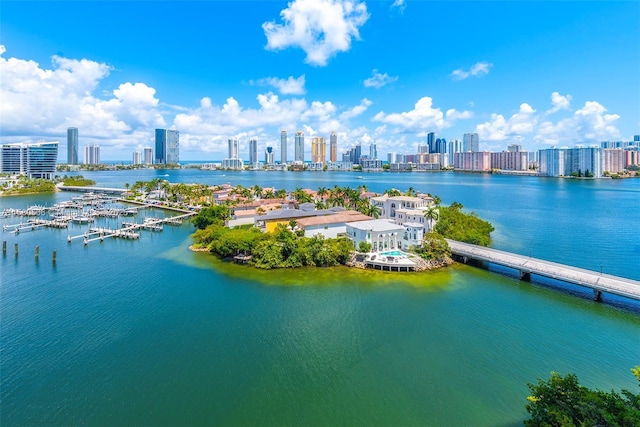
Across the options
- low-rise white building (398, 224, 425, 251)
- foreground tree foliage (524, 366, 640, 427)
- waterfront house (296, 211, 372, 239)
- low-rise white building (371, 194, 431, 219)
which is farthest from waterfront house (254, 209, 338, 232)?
foreground tree foliage (524, 366, 640, 427)

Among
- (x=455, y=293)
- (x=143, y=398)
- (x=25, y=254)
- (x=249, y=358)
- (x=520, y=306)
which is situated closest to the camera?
(x=143, y=398)

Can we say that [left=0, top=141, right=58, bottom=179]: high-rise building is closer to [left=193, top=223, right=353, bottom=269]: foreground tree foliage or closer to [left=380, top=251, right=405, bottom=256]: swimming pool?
[left=193, top=223, right=353, bottom=269]: foreground tree foliage

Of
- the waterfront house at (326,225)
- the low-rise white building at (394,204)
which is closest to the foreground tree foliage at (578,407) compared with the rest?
the waterfront house at (326,225)

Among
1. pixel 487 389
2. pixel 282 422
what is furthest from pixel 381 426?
pixel 487 389

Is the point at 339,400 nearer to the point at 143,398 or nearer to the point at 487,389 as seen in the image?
the point at 487,389

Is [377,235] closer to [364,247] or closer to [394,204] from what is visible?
[364,247]

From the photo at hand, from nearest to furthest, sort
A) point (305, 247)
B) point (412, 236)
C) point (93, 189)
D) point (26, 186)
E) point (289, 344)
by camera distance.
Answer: point (289, 344) < point (305, 247) < point (412, 236) < point (93, 189) < point (26, 186)

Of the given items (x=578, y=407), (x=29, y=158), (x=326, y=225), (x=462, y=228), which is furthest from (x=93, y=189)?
(x=578, y=407)

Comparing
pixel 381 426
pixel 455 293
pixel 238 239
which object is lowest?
pixel 381 426
